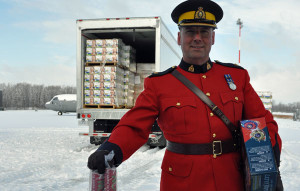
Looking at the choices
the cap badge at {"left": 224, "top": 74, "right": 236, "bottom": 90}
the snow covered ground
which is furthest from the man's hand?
the snow covered ground

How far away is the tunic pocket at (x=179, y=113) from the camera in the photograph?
6.22 feet

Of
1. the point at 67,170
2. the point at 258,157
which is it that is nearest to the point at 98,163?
the point at 258,157

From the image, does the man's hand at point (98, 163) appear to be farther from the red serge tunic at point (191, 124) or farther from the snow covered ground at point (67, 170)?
the snow covered ground at point (67, 170)

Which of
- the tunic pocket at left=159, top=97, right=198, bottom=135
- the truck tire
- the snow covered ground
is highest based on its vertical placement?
the tunic pocket at left=159, top=97, right=198, bottom=135

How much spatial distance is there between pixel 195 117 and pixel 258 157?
0.43 m

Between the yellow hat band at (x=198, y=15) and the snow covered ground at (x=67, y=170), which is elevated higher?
the yellow hat band at (x=198, y=15)

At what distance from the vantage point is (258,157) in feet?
5.78

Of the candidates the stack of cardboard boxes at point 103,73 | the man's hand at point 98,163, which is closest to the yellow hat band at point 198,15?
the man's hand at point 98,163

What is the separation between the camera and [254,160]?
1750 mm

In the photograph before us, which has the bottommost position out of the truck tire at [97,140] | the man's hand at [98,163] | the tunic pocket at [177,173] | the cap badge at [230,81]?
the truck tire at [97,140]

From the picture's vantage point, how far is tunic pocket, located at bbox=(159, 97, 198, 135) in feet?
6.22

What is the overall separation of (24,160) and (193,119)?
5.71 meters

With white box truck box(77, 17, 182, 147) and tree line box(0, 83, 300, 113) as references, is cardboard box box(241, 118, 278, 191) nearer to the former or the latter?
white box truck box(77, 17, 182, 147)

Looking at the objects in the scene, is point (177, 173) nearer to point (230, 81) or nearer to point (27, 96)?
point (230, 81)
